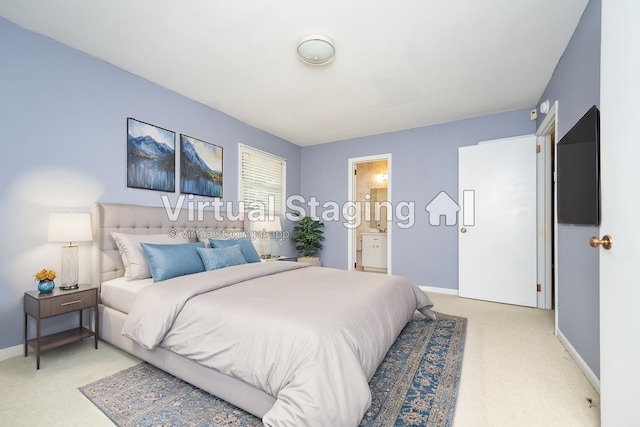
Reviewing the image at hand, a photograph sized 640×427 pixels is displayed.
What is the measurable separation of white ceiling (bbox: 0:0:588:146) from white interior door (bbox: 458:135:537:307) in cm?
68

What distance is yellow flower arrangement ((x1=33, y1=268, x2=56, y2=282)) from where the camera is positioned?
2.16 m

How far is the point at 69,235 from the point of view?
7.23 ft

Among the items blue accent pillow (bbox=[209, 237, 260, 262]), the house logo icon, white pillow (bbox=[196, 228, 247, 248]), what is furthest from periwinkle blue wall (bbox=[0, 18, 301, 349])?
the house logo icon

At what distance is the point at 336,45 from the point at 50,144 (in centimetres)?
255

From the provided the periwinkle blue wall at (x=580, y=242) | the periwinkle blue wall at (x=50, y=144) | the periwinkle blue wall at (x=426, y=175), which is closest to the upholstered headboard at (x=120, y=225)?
the periwinkle blue wall at (x=50, y=144)

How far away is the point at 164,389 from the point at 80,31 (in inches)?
110

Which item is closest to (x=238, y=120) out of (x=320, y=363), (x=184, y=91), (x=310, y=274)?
(x=184, y=91)

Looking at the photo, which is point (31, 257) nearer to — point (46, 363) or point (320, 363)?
point (46, 363)

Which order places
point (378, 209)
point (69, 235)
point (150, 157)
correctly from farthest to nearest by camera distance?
point (378, 209) → point (150, 157) → point (69, 235)

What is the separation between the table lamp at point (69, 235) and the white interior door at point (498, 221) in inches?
171

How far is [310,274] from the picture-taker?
271 cm

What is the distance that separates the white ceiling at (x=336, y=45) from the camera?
80.6 inches

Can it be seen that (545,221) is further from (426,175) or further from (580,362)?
(580,362)

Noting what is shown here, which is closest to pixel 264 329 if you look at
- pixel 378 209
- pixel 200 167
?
pixel 200 167
